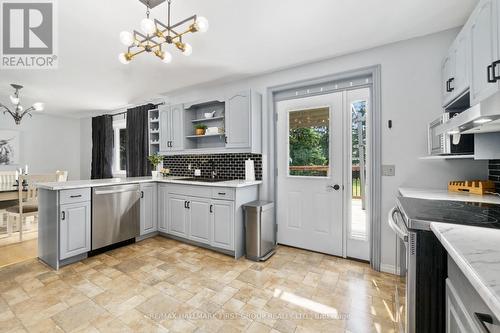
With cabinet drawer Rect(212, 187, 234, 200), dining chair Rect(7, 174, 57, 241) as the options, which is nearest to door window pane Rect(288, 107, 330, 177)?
cabinet drawer Rect(212, 187, 234, 200)

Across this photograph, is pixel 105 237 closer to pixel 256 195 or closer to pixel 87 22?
pixel 256 195

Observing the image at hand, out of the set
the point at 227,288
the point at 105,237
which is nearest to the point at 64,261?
the point at 105,237

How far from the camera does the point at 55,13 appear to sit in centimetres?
199

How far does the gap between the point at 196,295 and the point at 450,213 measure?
6.58ft

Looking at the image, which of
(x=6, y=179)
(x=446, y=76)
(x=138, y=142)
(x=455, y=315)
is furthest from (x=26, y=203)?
(x=446, y=76)

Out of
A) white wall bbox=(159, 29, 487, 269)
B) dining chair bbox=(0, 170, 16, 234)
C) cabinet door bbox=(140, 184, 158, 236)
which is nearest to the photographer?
white wall bbox=(159, 29, 487, 269)

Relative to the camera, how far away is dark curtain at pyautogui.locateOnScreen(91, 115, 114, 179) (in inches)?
221

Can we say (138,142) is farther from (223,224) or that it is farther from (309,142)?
(309,142)

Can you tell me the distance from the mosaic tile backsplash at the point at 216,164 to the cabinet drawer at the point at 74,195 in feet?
5.42

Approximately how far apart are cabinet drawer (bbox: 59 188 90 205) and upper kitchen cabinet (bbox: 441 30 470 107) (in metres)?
3.87

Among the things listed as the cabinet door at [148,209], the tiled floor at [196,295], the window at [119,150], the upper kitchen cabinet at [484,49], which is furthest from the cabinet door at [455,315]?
the window at [119,150]

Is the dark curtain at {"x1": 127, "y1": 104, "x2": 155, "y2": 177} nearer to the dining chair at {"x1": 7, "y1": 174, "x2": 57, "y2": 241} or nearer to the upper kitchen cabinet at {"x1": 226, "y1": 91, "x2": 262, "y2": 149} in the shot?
the dining chair at {"x1": 7, "y1": 174, "x2": 57, "y2": 241}

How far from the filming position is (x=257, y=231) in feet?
9.04

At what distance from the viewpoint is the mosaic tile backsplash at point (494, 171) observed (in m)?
1.87
